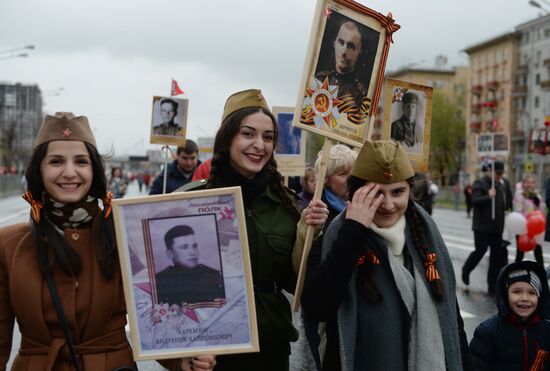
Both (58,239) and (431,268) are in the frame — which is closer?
(58,239)

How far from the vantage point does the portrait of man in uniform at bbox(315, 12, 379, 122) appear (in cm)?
288

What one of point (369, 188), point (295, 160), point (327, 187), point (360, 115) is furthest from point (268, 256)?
point (295, 160)

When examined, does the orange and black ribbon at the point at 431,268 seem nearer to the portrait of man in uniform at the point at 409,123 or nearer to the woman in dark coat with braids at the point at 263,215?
the woman in dark coat with braids at the point at 263,215

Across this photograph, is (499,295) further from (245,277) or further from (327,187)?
(245,277)

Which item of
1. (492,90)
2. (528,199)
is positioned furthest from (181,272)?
(492,90)

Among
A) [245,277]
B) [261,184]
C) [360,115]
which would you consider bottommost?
[245,277]

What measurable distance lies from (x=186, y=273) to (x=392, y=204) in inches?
36.0

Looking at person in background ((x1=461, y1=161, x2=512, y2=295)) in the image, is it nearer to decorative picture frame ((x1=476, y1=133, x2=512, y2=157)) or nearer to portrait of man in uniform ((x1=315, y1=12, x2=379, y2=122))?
decorative picture frame ((x1=476, y1=133, x2=512, y2=157))

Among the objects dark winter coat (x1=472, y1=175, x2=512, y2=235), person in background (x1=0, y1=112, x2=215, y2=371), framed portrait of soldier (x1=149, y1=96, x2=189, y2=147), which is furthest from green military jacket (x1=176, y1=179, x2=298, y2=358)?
dark winter coat (x1=472, y1=175, x2=512, y2=235)

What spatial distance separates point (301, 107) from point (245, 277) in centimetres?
93

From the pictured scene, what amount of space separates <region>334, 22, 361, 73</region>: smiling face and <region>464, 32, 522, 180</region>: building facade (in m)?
69.3

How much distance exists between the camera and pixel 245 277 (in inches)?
92.4

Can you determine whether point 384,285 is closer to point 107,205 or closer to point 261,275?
point 261,275

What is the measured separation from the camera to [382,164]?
259 centimetres
